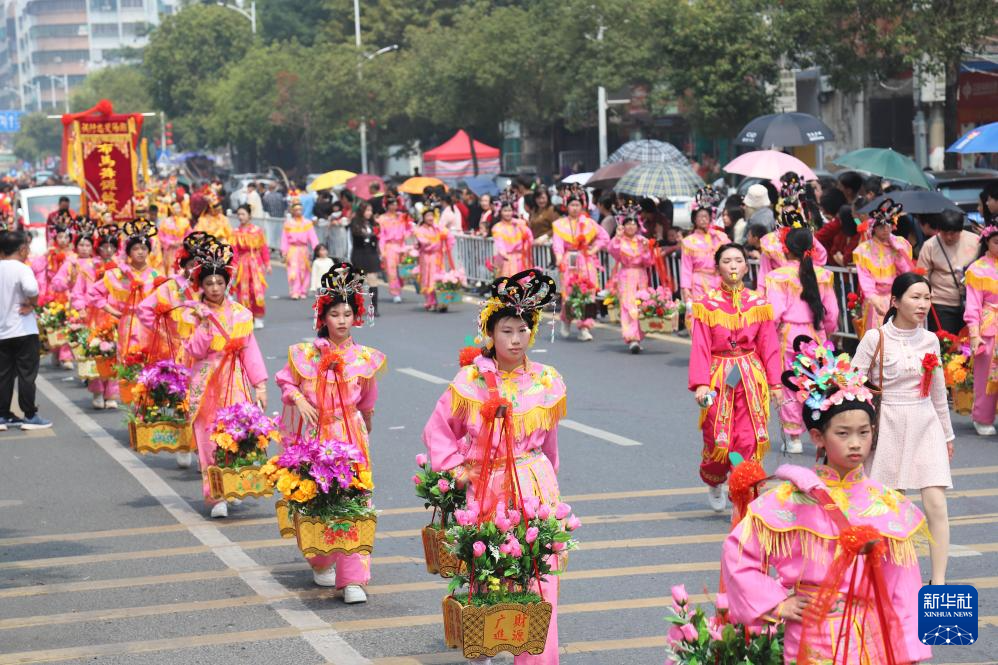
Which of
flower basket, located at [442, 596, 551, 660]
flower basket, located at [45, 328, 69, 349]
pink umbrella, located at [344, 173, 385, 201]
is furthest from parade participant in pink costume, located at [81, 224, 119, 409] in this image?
pink umbrella, located at [344, 173, 385, 201]

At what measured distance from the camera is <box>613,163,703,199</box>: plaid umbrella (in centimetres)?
2222

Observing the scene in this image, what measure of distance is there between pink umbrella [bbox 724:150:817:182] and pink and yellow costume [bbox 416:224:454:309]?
6.20 metres

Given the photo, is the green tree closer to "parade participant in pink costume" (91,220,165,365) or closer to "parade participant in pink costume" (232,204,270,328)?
"parade participant in pink costume" (232,204,270,328)

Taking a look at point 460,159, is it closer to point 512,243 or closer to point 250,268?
point 250,268

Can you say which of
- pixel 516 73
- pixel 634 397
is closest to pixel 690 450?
pixel 634 397

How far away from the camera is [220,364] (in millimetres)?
11320

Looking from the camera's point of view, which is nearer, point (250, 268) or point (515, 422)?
point (515, 422)

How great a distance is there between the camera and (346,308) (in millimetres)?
9125

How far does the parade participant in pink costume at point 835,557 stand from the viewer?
16.0 ft

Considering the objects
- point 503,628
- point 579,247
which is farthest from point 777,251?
point 503,628

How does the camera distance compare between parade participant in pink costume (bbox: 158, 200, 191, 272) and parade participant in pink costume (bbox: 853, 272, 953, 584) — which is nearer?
parade participant in pink costume (bbox: 853, 272, 953, 584)

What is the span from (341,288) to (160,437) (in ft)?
12.4

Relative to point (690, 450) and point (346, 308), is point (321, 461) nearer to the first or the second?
point (346, 308)

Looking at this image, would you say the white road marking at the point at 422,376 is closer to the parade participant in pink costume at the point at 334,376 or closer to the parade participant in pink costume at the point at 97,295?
the parade participant in pink costume at the point at 97,295
